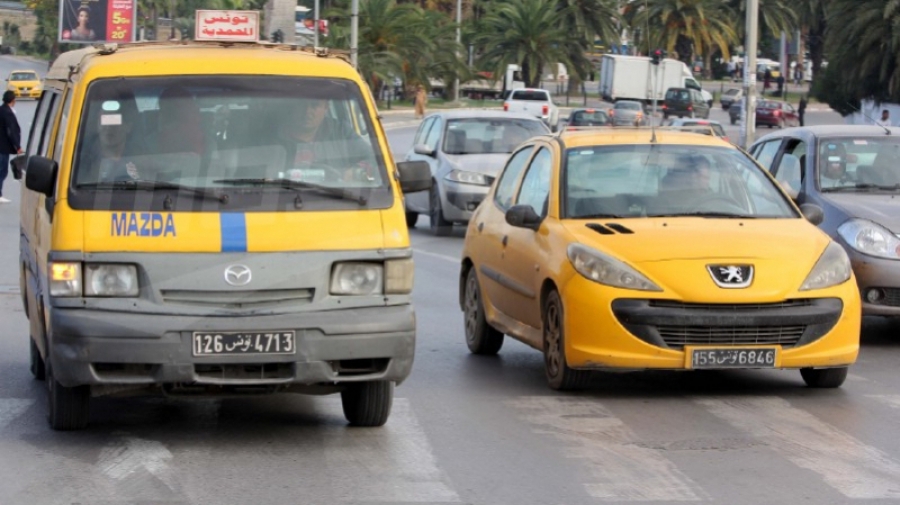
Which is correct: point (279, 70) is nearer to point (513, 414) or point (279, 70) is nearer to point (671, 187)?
point (513, 414)

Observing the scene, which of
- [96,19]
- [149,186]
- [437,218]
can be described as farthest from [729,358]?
[96,19]

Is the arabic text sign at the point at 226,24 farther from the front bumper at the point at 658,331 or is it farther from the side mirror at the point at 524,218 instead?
the front bumper at the point at 658,331

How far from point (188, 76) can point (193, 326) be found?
4.84 feet

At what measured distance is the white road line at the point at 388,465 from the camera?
6871mm

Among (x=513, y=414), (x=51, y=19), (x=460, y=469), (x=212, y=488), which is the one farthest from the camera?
(x=51, y=19)

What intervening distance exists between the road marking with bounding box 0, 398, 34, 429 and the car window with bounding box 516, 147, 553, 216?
338 centimetres

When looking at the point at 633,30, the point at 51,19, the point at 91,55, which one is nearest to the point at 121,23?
the point at 633,30

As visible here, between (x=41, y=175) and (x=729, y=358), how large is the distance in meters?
3.87

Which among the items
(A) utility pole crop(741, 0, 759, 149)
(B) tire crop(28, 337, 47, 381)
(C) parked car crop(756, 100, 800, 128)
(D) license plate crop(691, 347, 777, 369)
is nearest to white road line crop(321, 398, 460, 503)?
(D) license plate crop(691, 347, 777, 369)

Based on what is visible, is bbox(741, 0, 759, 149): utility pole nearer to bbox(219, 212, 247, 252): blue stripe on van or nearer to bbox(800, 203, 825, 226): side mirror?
bbox(800, 203, 825, 226): side mirror

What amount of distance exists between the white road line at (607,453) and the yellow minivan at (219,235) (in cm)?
97

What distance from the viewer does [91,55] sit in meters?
8.58

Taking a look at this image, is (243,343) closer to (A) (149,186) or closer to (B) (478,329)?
(A) (149,186)

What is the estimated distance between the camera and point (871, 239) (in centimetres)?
1193
